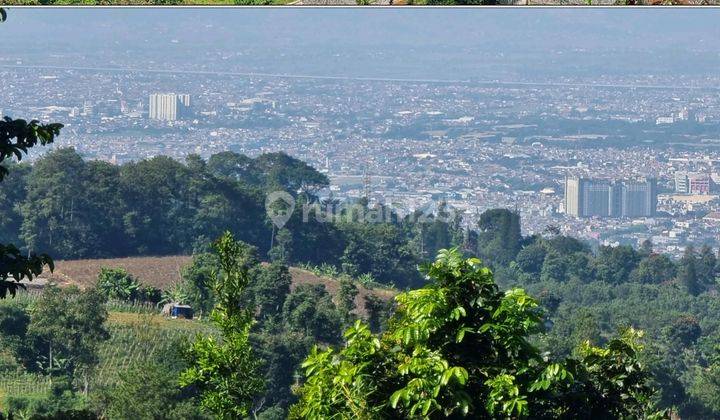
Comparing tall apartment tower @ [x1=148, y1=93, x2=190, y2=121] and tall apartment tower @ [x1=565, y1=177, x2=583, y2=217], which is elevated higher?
tall apartment tower @ [x1=148, y1=93, x2=190, y2=121]

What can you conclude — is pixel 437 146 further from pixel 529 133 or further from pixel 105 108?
pixel 105 108

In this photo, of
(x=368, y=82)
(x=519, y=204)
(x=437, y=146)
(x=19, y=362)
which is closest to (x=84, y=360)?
(x=19, y=362)

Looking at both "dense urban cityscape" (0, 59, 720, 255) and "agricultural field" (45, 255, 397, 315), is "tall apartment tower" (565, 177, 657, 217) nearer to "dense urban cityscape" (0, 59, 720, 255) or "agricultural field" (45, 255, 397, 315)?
"dense urban cityscape" (0, 59, 720, 255)

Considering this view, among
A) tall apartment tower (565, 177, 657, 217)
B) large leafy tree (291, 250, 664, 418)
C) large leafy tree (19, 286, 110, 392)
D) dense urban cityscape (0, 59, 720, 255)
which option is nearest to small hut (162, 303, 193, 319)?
large leafy tree (19, 286, 110, 392)

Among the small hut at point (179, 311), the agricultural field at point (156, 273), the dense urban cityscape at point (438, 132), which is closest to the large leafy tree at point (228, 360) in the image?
the small hut at point (179, 311)

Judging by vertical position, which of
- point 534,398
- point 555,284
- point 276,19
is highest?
point 276,19

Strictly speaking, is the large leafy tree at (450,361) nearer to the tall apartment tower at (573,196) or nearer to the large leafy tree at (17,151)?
the large leafy tree at (17,151)
